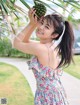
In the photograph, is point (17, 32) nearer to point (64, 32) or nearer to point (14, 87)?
point (64, 32)

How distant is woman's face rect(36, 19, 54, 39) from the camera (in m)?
2.10

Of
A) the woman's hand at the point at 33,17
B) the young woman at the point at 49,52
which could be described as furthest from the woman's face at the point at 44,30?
the woman's hand at the point at 33,17

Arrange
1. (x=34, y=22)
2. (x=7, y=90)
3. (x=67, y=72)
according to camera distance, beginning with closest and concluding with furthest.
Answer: (x=34, y=22), (x=7, y=90), (x=67, y=72)

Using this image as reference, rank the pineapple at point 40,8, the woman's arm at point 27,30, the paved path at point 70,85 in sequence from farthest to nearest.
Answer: the paved path at point 70,85, the woman's arm at point 27,30, the pineapple at point 40,8

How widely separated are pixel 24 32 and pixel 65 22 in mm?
312

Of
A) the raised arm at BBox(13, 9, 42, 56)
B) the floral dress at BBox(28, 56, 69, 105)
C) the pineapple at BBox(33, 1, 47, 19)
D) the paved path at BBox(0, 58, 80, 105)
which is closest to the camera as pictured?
the pineapple at BBox(33, 1, 47, 19)

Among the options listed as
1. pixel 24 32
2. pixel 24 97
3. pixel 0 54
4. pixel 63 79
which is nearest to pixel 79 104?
pixel 24 97

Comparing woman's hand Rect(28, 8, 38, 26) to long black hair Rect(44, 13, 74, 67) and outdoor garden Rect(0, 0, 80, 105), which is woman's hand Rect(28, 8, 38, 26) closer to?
outdoor garden Rect(0, 0, 80, 105)

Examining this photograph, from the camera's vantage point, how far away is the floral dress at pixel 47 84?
2248mm

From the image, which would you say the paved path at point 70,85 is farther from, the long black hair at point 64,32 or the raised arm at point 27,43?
the raised arm at point 27,43

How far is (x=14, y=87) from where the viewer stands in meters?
5.53

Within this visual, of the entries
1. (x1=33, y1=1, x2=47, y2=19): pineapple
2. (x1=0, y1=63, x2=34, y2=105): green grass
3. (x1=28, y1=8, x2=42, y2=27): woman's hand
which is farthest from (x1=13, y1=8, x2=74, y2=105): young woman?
(x1=0, y1=63, x2=34, y2=105): green grass

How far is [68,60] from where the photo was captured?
235 centimetres

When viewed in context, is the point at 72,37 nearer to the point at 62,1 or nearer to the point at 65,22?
the point at 65,22
